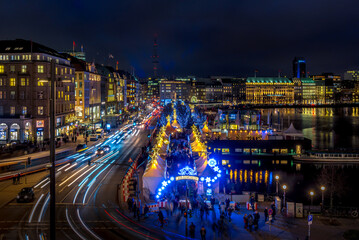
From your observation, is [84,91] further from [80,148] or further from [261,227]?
[261,227]

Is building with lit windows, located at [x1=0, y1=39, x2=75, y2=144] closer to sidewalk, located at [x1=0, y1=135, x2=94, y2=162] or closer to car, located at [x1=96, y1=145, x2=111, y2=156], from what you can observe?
sidewalk, located at [x1=0, y1=135, x2=94, y2=162]

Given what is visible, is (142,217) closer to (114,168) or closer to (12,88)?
(114,168)

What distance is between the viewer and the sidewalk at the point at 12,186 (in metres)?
22.2

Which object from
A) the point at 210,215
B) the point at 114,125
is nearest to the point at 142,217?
the point at 210,215

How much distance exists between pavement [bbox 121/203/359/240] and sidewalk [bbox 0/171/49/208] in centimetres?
866

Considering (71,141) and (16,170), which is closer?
(16,170)

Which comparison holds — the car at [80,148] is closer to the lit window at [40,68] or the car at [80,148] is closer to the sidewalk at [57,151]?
the sidewalk at [57,151]

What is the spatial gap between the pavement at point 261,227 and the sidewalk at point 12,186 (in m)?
8.66

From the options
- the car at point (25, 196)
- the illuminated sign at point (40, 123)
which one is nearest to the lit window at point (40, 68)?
the illuminated sign at point (40, 123)

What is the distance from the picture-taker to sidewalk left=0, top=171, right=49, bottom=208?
2217 cm

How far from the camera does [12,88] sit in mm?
46500

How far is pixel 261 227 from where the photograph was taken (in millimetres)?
18000

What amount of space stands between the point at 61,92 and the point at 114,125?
20103 millimetres

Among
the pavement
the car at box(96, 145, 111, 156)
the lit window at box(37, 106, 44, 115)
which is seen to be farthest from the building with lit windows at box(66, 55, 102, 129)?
the pavement
